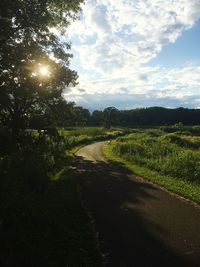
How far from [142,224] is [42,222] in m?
3.76

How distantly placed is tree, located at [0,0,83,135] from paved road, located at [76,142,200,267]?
1071cm

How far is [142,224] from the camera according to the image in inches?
564

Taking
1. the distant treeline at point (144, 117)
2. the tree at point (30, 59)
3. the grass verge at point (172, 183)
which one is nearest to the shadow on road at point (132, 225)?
the grass verge at point (172, 183)

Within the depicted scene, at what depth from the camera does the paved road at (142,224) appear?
11.2 metres

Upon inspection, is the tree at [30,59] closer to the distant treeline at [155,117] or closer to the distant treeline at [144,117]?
the distant treeline at [144,117]

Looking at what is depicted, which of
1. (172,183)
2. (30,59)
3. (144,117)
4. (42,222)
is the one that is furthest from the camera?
(144,117)

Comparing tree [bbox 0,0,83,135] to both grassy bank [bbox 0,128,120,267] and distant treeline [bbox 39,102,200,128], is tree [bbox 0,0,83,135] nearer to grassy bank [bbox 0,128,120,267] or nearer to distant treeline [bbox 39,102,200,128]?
grassy bank [bbox 0,128,120,267]

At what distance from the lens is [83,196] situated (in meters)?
19.4

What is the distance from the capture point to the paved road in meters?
11.2

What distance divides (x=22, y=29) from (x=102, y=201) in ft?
49.1

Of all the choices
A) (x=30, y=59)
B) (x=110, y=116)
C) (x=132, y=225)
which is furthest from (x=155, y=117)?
(x=132, y=225)

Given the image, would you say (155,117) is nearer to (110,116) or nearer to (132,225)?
(110,116)

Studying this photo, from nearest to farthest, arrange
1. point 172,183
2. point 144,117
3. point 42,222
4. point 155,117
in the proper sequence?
point 42,222 → point 172,183 → point 144,117 → point 155,117

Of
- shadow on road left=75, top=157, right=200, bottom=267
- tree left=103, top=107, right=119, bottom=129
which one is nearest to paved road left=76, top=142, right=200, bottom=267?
shadow on road left=75, top=157, right=200, bottom=267
